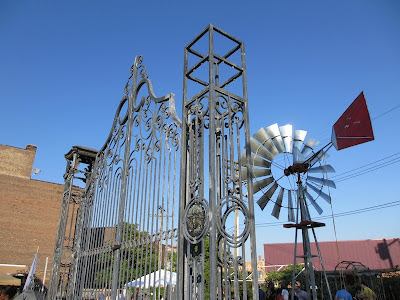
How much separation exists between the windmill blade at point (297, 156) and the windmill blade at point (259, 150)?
0.93 metres

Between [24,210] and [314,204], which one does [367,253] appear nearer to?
[314,204]

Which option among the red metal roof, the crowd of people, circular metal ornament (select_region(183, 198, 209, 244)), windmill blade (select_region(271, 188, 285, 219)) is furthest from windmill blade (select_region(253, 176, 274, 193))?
the red metal roof

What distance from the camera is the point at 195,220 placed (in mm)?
→ 3549

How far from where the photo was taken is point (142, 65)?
628cm

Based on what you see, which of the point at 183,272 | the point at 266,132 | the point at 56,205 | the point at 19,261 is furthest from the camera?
the point at 56,205

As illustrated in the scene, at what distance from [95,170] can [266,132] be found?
4.67m

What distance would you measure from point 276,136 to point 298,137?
99 cm

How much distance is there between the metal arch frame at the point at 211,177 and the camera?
3.30 metres

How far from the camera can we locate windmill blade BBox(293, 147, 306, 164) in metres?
9.48

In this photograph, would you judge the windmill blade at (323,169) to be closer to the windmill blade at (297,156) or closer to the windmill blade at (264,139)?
the windmill blade at (297,156)

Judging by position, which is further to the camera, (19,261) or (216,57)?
(19,261)

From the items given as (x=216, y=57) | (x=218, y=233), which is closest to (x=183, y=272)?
(x=218, y=233)

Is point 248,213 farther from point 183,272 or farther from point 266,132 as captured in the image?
point 266,132

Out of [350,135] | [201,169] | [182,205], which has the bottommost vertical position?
[182,205]
